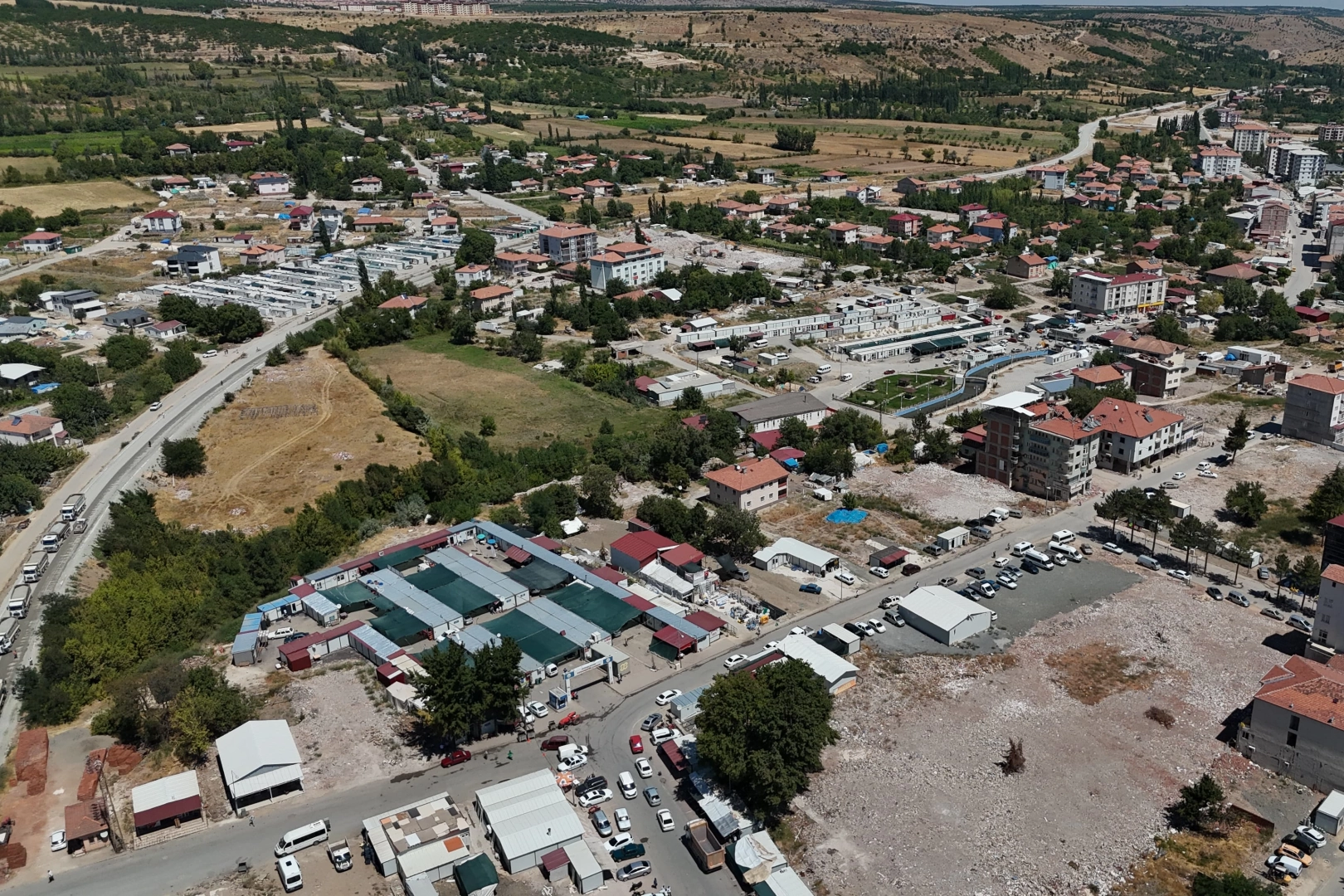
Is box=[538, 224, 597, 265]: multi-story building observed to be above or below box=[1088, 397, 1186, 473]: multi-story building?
above

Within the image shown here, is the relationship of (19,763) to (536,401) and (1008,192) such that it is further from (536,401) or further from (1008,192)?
(1008,192)

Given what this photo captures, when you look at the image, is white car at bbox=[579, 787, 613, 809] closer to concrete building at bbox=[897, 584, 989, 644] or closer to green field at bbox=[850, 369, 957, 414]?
concrete building at bbox=[897, 584, 989, 644]

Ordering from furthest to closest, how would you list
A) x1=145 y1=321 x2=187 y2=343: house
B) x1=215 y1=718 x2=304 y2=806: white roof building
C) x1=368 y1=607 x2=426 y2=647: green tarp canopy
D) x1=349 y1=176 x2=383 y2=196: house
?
x1=349 y1=176 x2=383 y2=196: house
x1=145 y1=321 x2=187 y2=343: house
x1=368 y1=607 x2=426 y2=647: green tarp canopy
x1=215 y1=718 x2=304 y2=806: white roof building

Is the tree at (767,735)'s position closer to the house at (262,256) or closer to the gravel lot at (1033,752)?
the gravel lot at (1033,752)

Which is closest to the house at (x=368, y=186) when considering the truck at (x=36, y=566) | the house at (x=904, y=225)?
the house at (x=904, y=225)

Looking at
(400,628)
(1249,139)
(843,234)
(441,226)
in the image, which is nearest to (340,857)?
(400,628)

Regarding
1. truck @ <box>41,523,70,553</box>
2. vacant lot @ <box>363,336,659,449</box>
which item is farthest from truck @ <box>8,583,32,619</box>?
vacant lot @ <box>363,336,659,449</box>

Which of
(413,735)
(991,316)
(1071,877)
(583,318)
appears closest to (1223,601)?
(1071,877)
